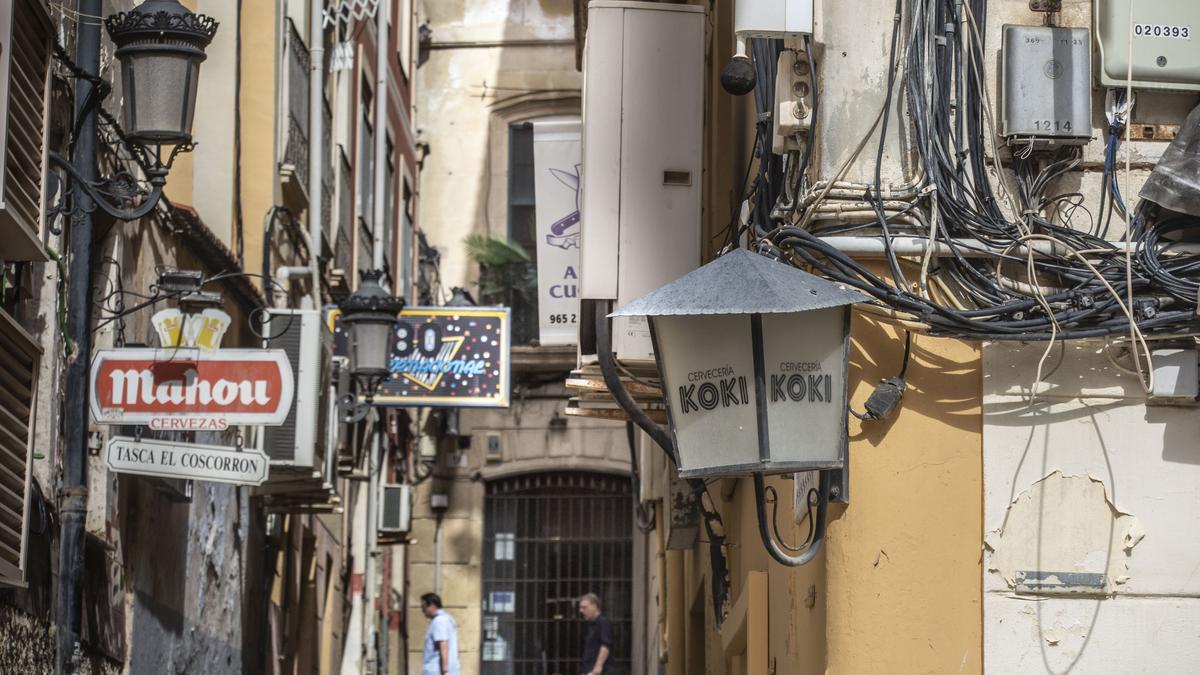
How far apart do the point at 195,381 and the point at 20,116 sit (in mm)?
1915

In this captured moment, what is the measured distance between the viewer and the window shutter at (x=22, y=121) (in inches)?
235

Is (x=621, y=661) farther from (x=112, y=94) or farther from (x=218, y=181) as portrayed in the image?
(x=112, y=94)

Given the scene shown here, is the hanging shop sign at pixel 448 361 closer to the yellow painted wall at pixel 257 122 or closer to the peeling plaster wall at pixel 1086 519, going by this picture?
the yellow painted wall at pixel 257 122

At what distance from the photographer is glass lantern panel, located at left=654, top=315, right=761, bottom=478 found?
17.8 ft

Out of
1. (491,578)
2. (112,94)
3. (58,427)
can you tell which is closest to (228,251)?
(112,94)

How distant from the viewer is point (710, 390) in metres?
5.49

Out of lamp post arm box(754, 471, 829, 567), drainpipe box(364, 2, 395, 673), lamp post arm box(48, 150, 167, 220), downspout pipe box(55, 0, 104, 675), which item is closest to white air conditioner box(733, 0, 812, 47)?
lamp post arm box(754, 471, 829, 567)

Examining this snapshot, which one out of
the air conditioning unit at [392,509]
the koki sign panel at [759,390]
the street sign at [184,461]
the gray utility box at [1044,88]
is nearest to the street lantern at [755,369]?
the koki sign panel at [759,390]

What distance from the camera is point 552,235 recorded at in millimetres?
14359

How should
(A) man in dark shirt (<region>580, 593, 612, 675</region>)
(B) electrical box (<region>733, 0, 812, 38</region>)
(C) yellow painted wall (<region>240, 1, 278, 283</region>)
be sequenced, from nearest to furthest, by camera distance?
(B) electrical box (<region>733, 0, 812, 38</region>) < (C) yellow painted wall (<region>240, 1, 278, 283</region>) < (A) man in dark shirt (<region>580, 593, 612, 675</region>)

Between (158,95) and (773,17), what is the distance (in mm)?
2513

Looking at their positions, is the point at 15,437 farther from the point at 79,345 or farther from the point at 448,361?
the point at 448,361

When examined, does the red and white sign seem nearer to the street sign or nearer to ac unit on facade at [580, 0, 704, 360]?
the street sign

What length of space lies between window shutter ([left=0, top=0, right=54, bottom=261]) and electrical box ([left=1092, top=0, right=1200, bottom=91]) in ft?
11.9
